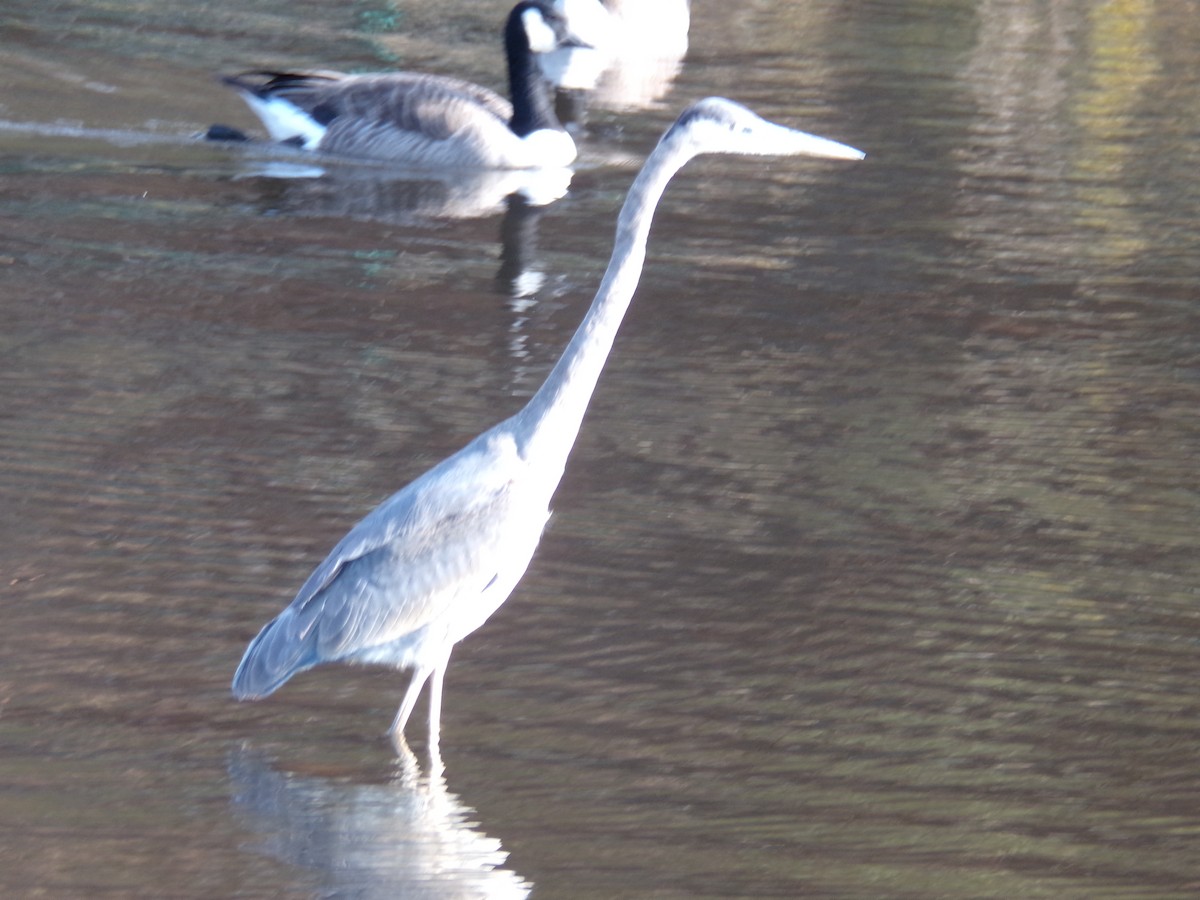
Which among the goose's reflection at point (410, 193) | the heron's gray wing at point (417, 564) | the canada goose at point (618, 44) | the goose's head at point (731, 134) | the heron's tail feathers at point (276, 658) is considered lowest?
the heron's tail feathers at point (276, 658)

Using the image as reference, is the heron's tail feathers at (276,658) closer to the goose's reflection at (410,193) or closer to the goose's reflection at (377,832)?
the goose's reflection at (377,832)

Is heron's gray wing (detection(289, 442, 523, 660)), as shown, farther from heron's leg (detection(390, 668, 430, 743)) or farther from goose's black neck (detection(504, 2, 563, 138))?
goose's black neck (detection(504, 2, 563, 138))

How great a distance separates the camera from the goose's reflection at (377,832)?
4.84 meters

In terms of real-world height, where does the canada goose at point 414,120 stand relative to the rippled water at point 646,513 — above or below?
above

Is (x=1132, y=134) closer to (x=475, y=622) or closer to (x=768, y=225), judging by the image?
(x=768, y=225)

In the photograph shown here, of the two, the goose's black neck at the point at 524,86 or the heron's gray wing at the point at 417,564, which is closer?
the heron's gray wing at the point at 417,564

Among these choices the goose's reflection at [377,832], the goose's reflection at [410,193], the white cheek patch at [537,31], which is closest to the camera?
the goose's reflection at [377,832]

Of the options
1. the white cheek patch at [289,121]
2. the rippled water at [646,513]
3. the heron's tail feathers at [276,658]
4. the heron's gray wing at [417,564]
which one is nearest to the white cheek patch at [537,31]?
the rippled water at [646,513]

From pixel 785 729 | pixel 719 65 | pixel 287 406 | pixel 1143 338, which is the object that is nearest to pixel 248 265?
pixel 287 406

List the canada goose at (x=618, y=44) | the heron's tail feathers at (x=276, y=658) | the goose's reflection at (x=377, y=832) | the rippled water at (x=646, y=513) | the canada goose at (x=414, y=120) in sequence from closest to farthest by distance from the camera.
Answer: the goose's reflection at (x=377, y=832)
the rippled water at (x=646, y=513)
the heron's tail feathers at (x=276, y=658)
the canada goose at (x=414, y=120)
the canada goose at (x=618, y=44)

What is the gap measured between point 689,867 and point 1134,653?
189cm

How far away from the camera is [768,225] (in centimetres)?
1098

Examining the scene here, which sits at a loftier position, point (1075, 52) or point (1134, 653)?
point (1075, 52)

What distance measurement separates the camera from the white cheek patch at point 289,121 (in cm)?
1270
